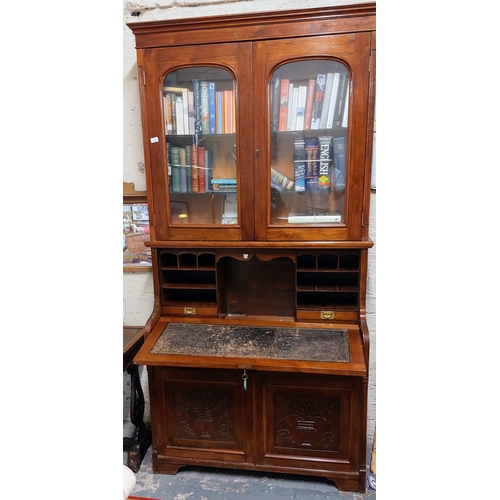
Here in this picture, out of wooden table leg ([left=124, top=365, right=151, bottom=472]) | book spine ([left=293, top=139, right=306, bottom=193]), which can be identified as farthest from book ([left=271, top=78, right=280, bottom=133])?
wooden table leg ([left=124, top=365, right=151, bottom=472])

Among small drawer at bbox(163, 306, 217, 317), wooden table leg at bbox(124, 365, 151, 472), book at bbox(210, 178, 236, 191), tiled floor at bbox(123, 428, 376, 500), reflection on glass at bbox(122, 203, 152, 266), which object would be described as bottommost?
tiled floor at bbox(123, 428, 376, 500)

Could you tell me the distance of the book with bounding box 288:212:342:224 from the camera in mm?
1536

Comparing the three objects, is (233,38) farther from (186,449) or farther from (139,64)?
(186,449)

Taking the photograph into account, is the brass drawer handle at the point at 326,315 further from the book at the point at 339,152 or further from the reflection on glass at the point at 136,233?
the reflection on glass at the point at 136,233

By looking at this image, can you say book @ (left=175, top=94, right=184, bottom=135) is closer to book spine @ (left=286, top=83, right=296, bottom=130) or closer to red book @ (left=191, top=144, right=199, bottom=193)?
red book @ (left=191, top=144, right=199, bottom=193)

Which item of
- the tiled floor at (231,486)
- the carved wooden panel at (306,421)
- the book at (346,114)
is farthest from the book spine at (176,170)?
the tiled floor at (231,486)

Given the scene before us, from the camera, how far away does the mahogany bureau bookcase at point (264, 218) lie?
142 centimetres

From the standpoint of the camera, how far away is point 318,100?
1.50 meters

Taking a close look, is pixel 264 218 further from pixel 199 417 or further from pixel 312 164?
pixel 199 417

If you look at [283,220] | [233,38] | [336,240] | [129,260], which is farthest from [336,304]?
[233,38]

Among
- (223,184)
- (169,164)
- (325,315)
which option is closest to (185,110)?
(169,164)

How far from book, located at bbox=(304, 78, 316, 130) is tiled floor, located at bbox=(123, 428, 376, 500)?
1.51 metres

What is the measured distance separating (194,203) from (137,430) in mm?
1130

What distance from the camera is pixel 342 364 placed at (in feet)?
4.45
